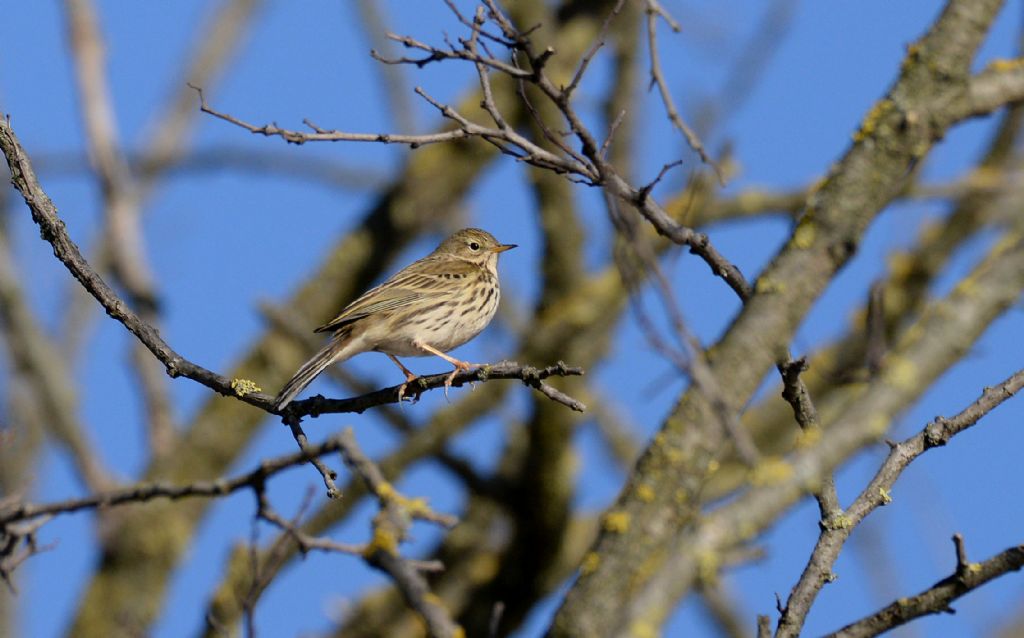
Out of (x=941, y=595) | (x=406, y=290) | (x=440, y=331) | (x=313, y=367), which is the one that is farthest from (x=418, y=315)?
(x=941, y=595)

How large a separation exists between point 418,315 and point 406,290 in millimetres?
329

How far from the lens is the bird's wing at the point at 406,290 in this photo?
22.6ft

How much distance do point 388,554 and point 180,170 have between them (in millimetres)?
9558

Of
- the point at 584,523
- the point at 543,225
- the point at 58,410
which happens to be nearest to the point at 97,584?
the point at 58,410

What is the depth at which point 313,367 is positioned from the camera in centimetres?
602

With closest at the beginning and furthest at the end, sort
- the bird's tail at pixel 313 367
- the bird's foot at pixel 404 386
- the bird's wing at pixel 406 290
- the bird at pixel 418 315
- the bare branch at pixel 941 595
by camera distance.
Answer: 1. the bare branch at pixel 941 595
2. the bird's foot at pixel 404 386
3. the bird's tail at pixel 313 367
4. the bird at pixel 418 315
5. the bird's wing at pixel 406 290

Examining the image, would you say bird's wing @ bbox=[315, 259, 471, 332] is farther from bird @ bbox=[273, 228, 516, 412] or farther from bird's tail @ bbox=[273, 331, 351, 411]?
bird's tail @ bbox=[273, 331, 351, 411]

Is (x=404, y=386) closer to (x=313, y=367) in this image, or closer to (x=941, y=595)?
(x=313, y=367)

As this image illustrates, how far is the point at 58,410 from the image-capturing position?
11.4 metres

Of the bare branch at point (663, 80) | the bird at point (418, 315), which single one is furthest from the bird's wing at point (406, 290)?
the bare branch at point (663, 80)

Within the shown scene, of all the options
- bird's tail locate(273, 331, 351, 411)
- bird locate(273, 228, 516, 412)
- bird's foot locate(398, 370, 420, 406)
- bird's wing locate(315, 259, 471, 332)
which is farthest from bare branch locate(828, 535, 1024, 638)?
bird's wing locate(315, 259, 471, 332)

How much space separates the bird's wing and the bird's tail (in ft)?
0.35

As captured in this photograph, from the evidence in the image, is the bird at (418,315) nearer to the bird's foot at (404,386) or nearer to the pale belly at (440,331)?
the pale belly at (440,331)

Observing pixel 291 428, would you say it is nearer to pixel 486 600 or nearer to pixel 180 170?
pixel 486 600
